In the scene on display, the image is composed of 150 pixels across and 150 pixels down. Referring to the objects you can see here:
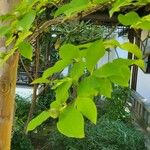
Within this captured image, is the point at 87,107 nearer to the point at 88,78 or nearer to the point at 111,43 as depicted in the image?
the point at 88,78

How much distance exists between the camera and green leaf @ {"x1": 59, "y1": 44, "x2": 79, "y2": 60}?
0.60 m

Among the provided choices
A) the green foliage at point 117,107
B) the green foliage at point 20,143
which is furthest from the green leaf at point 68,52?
the green foliage at point 117,107

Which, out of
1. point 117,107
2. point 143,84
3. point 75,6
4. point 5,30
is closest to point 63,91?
point 75,6

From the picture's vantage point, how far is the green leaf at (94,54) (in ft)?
1.86

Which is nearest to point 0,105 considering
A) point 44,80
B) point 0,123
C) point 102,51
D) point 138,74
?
point 0,123

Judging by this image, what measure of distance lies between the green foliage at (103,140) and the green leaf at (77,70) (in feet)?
14.7

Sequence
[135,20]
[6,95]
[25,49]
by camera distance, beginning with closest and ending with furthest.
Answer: [135,20], [25,49], [6,95]

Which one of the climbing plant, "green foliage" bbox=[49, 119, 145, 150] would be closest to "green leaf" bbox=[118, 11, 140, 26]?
the climbing plant

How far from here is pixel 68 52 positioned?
1.96ft

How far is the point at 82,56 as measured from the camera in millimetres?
604

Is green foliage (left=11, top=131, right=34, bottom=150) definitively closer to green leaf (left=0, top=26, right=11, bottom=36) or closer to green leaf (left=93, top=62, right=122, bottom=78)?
green leaf (left=0, top=26, right=11, bottom=36)

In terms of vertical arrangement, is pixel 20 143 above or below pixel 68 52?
below

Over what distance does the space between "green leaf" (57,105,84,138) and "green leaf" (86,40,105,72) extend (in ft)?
0.24

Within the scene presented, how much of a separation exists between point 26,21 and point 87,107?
10.1 inches
